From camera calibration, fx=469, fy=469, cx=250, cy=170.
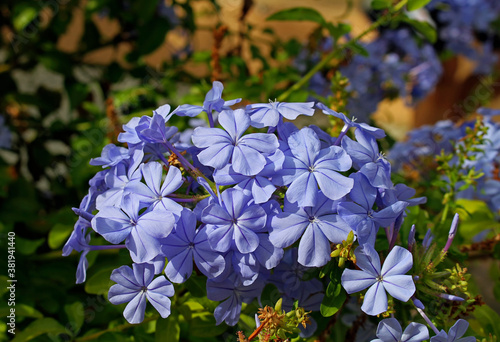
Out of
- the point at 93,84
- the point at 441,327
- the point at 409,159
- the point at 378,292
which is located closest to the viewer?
the point at 378,292

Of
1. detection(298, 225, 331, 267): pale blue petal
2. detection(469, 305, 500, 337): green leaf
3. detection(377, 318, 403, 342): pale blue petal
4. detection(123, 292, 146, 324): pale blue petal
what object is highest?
detection(298, 225, 331, 267): pale blue petal

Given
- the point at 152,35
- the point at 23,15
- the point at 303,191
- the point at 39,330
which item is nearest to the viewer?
the point at 303,191

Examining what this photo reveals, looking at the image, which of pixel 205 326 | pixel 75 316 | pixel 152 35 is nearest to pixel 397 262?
pixel 205 326

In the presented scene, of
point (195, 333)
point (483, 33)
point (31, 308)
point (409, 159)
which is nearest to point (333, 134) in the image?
point (195, 333)

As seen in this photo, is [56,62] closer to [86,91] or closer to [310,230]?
[86,91]

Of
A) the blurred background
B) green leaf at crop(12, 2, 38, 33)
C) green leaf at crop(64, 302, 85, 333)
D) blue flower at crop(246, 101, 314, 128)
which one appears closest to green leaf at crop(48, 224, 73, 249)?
the blurred background

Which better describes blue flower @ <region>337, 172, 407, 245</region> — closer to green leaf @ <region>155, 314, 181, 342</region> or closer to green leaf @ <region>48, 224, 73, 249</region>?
green leaf @ <region>155, 314, 181, 342</region>

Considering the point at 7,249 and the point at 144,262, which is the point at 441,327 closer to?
the point at 144,262
